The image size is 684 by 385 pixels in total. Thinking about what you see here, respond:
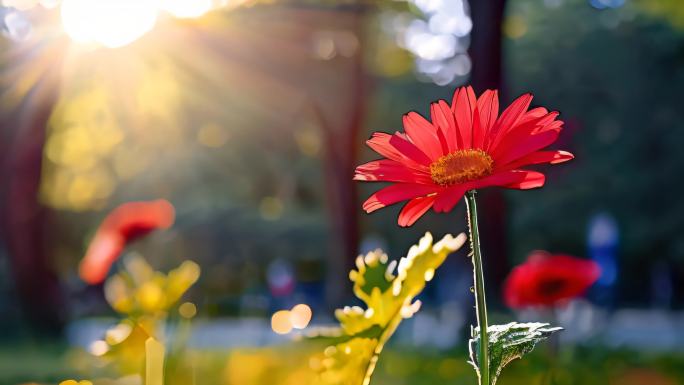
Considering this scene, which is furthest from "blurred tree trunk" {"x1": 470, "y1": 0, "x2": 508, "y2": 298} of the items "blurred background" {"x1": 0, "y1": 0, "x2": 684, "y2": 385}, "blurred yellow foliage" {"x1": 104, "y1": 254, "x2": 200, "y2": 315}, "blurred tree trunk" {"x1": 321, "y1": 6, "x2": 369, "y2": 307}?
"blurred yellow foliage" {"x1": 104, "y1": 254, "x2": 200, "y2": 315}

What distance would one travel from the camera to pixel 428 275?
1.27 metres

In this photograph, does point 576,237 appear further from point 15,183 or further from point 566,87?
point 15,183

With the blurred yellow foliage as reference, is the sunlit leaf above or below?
below

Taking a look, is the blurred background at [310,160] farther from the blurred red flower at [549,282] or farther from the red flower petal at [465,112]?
the red flower petal at [465,112]

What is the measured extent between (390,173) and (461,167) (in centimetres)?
9

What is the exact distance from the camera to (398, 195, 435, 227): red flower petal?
1.19 m

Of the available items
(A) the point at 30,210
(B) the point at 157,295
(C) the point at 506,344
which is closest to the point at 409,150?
(C) the point at 506,344

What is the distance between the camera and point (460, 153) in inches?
46.7

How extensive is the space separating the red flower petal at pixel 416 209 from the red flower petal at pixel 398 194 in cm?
3

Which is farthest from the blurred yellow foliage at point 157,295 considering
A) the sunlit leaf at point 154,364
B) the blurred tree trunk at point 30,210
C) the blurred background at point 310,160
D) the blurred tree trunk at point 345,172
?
the blurred tree trunk at point 30,210

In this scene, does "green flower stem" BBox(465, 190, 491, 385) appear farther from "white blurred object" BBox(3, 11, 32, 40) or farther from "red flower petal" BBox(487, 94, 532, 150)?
"white blurred object" BBox(3, 11, 32, 40)

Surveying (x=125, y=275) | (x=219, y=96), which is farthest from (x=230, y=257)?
(x=125, y=275)

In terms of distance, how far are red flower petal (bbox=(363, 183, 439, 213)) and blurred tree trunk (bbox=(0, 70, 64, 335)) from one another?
40.8ft

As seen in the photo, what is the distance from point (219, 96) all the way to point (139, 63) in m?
2.85
